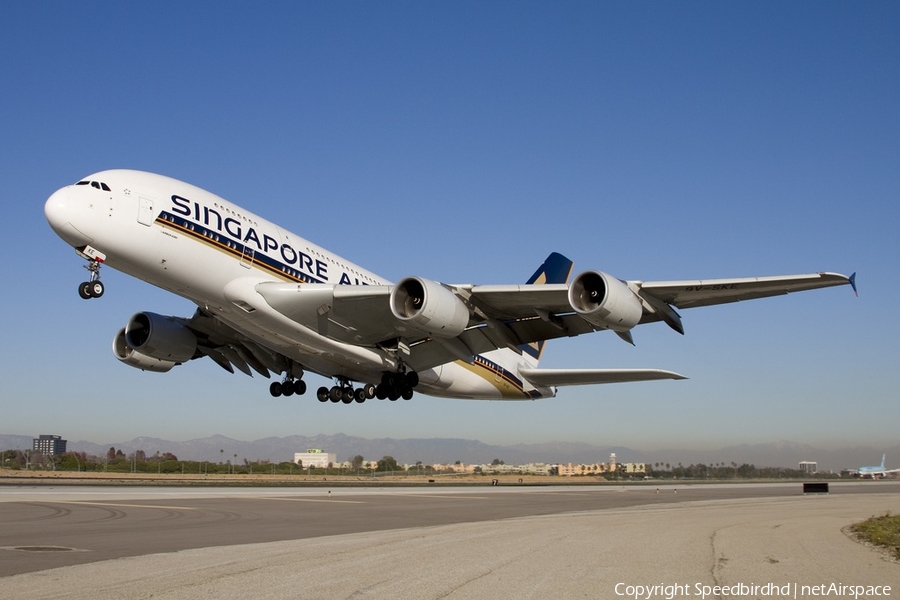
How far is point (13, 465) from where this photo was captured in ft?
314

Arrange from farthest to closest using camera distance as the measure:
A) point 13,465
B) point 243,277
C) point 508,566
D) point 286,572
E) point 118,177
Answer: point 13,465 → point 243,277 → point 118,177 → point 508,566 → point 286,572

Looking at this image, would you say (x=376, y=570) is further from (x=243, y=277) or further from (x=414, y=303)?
(x=243, y=277)

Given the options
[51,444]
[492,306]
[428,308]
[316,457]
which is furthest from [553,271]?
[51,444]

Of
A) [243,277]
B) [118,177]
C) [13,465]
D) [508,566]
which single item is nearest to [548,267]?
[243,277]

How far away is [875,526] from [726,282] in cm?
782

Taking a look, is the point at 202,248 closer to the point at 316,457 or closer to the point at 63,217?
the point at 63,217

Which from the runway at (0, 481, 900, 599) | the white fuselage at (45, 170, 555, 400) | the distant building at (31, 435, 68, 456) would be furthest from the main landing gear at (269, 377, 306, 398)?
the distant building at (31, 435, 68, 456)

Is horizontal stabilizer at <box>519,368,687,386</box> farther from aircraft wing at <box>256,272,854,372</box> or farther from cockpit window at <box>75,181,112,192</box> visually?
cockpit window at <box>75,181,112,192</box>

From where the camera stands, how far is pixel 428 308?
78.4ft

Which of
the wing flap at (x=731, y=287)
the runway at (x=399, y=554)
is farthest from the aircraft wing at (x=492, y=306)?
the runway at (x=399, y=554)

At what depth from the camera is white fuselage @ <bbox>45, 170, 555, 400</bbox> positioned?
905 inches

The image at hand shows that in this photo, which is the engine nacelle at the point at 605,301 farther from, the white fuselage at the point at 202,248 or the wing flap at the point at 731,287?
the white fuselage at the point at 202,248

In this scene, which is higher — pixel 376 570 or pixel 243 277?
pixel 243 277

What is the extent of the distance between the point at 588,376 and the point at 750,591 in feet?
82.3
